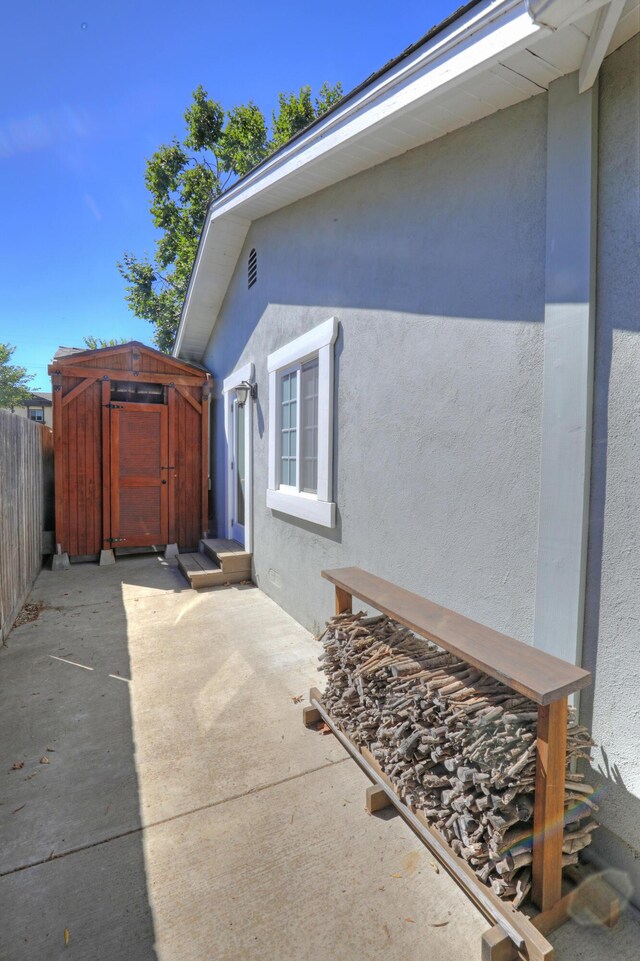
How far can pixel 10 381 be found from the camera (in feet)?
85.8

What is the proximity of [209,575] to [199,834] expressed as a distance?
4046 mm

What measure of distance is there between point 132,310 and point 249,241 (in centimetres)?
1310

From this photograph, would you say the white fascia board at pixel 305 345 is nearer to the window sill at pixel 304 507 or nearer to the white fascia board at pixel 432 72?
the white fascia board at pixel 432 72

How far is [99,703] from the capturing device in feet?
10.5

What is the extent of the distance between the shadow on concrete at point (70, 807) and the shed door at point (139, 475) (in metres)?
3.19

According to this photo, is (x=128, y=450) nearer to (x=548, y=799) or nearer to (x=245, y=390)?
(x=245, y=390)

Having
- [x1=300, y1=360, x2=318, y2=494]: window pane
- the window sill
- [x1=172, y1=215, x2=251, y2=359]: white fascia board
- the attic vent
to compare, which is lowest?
the window sill

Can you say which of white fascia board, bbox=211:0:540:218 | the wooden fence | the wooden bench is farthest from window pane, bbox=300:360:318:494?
the wooden fence

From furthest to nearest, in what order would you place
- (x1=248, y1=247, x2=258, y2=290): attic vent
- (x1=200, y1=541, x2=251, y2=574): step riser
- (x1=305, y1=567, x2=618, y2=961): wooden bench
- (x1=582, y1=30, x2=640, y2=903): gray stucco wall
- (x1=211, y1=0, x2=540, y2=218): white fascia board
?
(x1=200, y1=541, x2=251, y2=574): step riser < (x1=248, y1=247, x2=258, y2=290): attic vent < (x1=211, y1=0, x2=540, y2=218): white fascia board < (x1=582, y1=30, x2=640, y2=903): gray stucco wall < (x1=305, y1=567, x2=618, y2=961): wooden bench

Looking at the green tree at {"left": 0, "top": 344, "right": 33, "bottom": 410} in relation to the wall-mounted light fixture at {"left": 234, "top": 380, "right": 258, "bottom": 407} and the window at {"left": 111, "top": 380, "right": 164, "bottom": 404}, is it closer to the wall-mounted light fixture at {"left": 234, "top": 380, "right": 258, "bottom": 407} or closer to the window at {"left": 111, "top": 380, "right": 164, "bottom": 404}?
the window at {"left": 111, "top": 380, "right": 164, "bottom": 404}

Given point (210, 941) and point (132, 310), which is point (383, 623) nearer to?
point (210, 941)

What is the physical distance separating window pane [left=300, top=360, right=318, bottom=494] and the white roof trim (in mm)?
1694

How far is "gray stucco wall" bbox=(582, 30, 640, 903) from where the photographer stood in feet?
5.57

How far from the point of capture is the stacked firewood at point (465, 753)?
5.25 ft
